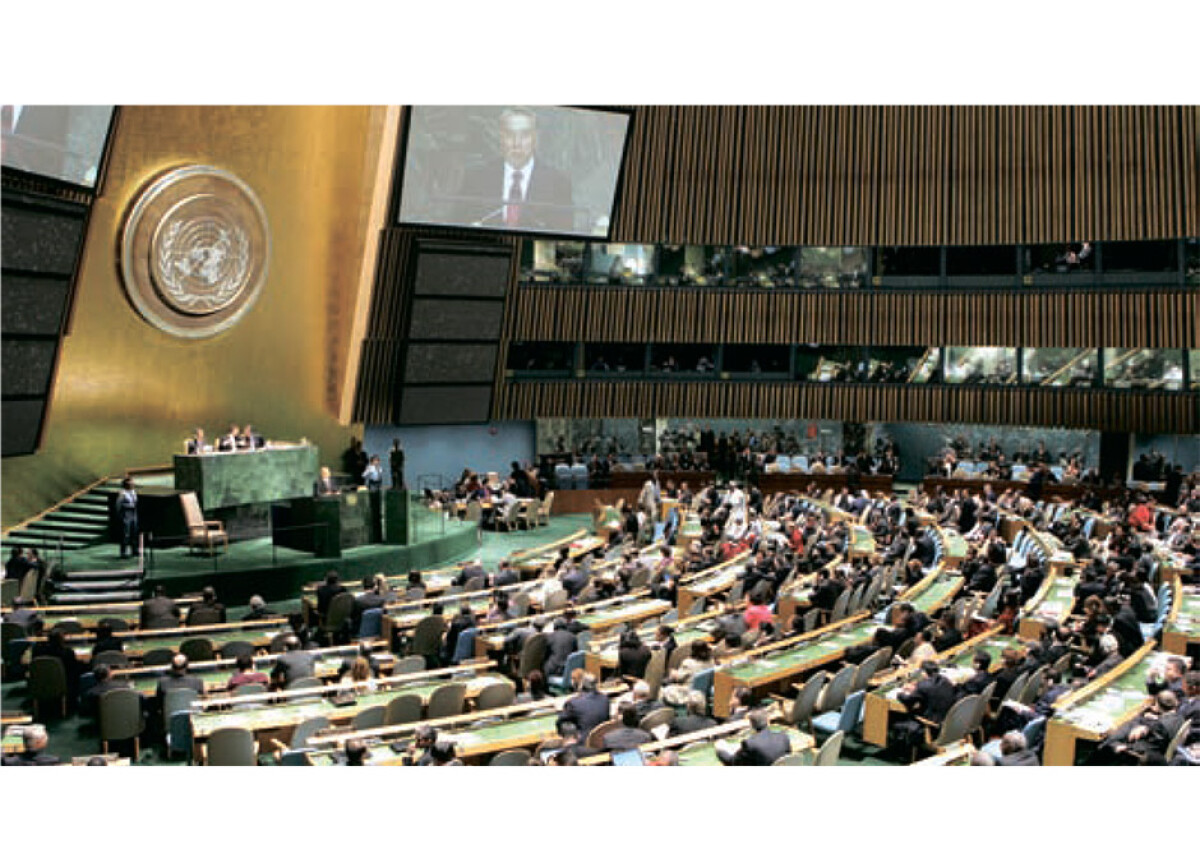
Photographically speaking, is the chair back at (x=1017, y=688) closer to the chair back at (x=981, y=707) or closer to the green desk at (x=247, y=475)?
the chair back at (x=981, y=707)

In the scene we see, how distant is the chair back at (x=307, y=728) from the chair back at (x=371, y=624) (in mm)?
4436

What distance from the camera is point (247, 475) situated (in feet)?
59.2

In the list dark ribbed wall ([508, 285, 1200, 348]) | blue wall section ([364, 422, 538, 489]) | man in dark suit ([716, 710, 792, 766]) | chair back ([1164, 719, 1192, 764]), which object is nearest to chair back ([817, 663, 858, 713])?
man in dark suit ([716, 710, 792, 766])

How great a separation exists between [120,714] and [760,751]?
5662 millimetres

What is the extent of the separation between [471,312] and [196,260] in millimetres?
5594

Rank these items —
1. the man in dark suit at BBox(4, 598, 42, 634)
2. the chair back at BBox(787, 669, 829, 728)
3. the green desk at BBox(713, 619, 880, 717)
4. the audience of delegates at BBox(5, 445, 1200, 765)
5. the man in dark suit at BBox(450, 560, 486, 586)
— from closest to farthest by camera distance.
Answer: the audience of delegates at BBox(5, 445, 1200, 765)
the chair back at BBox(787, 669, 829, 728)
the green desk at BBox(713, 619, 880, 717)
the man in dark suit at BBox(4, 598, 42, 634)
the man in dark suit at BBox(450, 560, 486, 586)

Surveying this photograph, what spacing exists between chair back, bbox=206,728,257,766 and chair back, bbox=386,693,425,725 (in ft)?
3.75

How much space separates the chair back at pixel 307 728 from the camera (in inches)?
339

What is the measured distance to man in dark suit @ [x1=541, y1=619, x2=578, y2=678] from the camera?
1159cm

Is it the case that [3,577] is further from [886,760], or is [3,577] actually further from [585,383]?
[585,383]

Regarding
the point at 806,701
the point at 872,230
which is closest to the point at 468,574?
the point at 806,701

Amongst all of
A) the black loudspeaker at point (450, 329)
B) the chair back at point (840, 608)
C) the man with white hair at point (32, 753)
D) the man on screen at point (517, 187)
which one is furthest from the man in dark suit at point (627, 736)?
the black loudspeaker at point (450, 329)

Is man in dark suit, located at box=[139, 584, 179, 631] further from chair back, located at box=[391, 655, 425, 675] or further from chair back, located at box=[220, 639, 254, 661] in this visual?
chair back, located at box=[391, 655, 425, 675]
